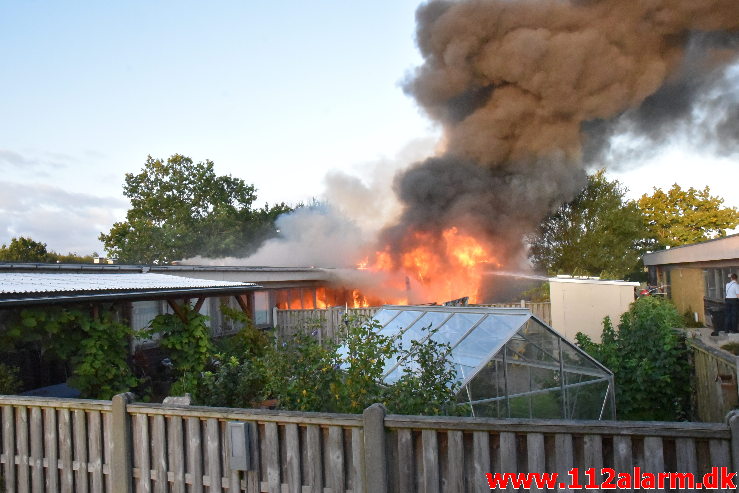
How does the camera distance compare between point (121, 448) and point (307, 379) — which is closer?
point (121, 448)

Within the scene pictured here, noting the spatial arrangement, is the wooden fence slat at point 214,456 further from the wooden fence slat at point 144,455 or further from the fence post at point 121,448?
the fence post at point 121,448

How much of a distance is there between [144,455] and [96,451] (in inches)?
20.8

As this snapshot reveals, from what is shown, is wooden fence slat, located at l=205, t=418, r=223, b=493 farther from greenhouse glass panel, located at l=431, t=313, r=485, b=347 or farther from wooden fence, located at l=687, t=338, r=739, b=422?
wooden fence, located at l=687, t=338, r=739, b=422

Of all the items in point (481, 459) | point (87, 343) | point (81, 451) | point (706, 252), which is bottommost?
point (81, 451)

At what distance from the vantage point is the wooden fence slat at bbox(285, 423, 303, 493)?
4.06 m

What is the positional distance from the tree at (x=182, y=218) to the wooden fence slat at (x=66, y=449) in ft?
109

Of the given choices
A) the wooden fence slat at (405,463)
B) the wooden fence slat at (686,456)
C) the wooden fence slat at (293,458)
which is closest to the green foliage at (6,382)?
the wooden fence slat at (293,458)

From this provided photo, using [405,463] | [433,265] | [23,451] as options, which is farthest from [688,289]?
[23,451]

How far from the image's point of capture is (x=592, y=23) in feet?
83.4

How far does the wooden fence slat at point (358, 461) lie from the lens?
12.7ft

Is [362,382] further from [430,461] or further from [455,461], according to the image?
[455,461]

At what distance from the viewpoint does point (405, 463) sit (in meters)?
3.79

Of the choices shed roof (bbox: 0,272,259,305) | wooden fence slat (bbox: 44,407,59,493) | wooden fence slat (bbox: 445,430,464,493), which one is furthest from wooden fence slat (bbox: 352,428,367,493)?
shed roof (bbox: 0,272,259,305)

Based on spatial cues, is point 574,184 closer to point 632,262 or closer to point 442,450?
point 632,262
